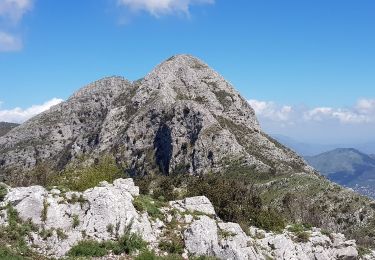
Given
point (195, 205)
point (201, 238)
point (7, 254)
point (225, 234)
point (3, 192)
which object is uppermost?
point (195, 205)

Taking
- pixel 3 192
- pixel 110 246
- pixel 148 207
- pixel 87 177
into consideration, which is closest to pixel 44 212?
pixel 3 192

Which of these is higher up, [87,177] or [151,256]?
[87,177]

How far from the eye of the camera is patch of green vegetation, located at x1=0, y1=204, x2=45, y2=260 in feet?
114

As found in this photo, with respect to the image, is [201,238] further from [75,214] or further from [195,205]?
[75,214]

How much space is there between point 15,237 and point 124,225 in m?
9.30

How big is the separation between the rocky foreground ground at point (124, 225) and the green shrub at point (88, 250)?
2.01ft

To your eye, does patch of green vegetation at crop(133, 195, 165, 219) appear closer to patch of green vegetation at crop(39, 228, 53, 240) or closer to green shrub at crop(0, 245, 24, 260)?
patch of green vegetation at crop(39, 228, 53, 240)

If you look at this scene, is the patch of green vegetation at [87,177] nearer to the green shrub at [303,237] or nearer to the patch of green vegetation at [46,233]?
the patch of green vegetation at [46,233]

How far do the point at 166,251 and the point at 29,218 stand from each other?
491 inches

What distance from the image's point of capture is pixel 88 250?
37844 mm

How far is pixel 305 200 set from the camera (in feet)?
463

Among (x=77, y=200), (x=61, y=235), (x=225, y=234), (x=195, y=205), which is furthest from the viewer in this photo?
(x=195, y=205)

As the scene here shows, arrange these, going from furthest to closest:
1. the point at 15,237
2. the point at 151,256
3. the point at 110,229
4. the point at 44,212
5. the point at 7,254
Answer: the point at 44,212 < the point at 110,229 < the point at 15,237 < the point at 151,256 < the point at 7,254

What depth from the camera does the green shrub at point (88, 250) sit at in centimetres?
3769
